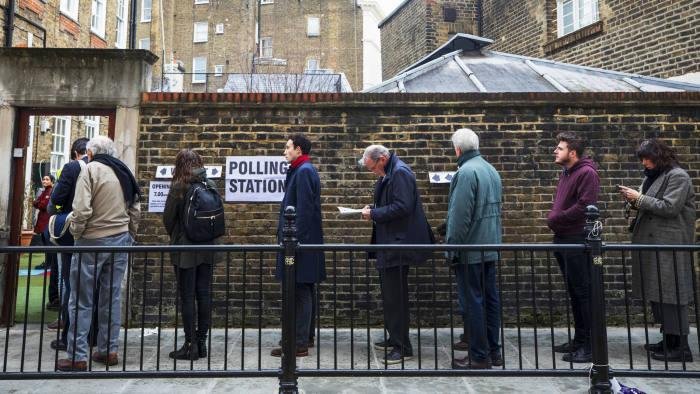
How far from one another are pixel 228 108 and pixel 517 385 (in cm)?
416

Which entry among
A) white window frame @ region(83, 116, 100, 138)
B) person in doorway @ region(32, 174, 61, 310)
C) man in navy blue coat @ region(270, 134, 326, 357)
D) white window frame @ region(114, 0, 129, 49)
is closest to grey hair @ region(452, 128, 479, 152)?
man in navy blue coat @ region(270, 134, 326, 357)

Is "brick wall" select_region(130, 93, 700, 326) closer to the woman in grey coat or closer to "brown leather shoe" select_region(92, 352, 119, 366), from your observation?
the woman in grey coat

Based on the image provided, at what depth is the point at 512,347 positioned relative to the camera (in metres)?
4.80

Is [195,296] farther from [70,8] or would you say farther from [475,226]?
[70,8]

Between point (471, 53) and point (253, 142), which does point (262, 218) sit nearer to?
point (253, 142)

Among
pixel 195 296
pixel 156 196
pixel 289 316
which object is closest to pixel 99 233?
pixel 195 296

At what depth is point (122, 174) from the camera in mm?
4289

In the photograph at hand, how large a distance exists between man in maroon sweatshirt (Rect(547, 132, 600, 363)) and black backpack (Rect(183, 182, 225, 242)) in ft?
9.84

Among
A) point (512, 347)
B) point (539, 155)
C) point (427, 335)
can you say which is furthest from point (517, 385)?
point (539, 155)

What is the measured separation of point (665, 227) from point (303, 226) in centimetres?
325

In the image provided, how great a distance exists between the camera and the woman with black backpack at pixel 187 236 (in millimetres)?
4262

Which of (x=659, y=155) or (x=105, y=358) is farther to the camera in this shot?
(x=659, y=155)

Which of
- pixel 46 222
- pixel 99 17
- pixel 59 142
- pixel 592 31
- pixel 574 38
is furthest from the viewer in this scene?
pixel 99 17

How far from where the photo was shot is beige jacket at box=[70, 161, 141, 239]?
401 cm
